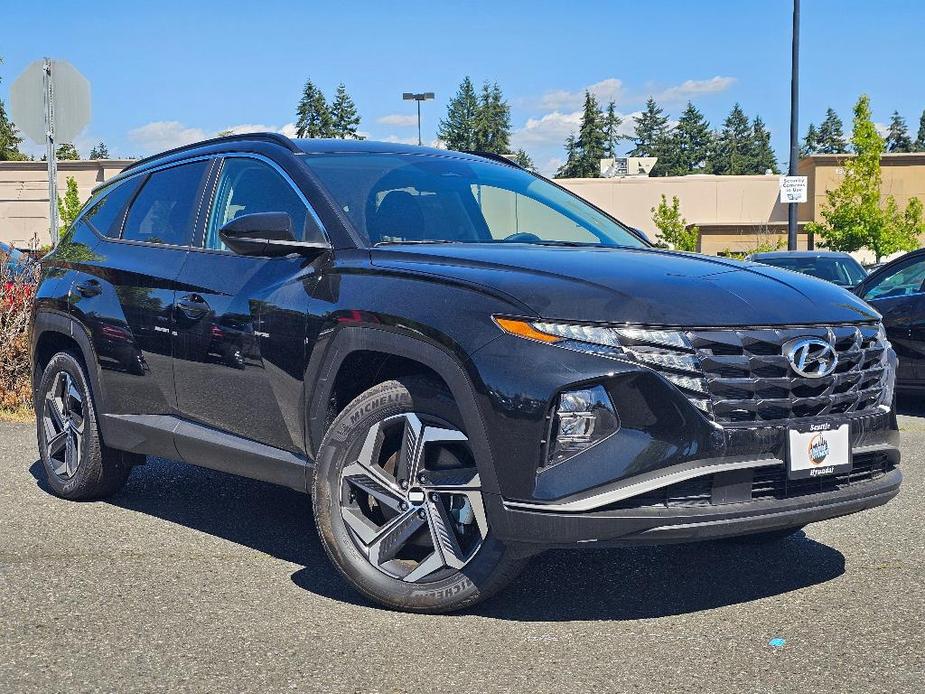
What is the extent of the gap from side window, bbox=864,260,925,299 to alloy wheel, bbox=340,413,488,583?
21.7ft

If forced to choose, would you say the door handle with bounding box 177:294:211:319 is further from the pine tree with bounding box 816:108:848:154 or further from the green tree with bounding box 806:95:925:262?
the pine tree with bounding box 816:108:848:154

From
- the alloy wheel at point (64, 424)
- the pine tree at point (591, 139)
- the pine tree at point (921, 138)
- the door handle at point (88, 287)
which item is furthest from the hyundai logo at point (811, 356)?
the pine tree at point (921, 138)

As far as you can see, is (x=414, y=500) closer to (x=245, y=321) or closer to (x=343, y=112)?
(x=245, y=321)

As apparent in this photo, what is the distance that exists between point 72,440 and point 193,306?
1.55 meters

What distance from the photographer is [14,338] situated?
9008 millimetres

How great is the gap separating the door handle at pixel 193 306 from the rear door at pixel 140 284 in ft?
0.36

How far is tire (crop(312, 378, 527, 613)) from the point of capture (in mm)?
3854

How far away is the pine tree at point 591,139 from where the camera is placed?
12638 cm

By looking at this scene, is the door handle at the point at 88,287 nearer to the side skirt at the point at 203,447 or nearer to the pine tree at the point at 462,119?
the side skirt at the point at 203,447

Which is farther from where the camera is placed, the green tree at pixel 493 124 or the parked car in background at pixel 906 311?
the green tree at pixel 493 124

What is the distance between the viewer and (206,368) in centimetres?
482

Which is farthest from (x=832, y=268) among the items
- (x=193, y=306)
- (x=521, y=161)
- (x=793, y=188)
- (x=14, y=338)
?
(x=521, y=161)

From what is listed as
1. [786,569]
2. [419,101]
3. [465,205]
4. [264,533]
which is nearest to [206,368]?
[264,533]

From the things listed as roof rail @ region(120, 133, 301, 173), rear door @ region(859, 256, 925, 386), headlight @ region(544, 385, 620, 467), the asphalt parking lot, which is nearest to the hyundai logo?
headlight @ region(544, 385, 620, 467)
